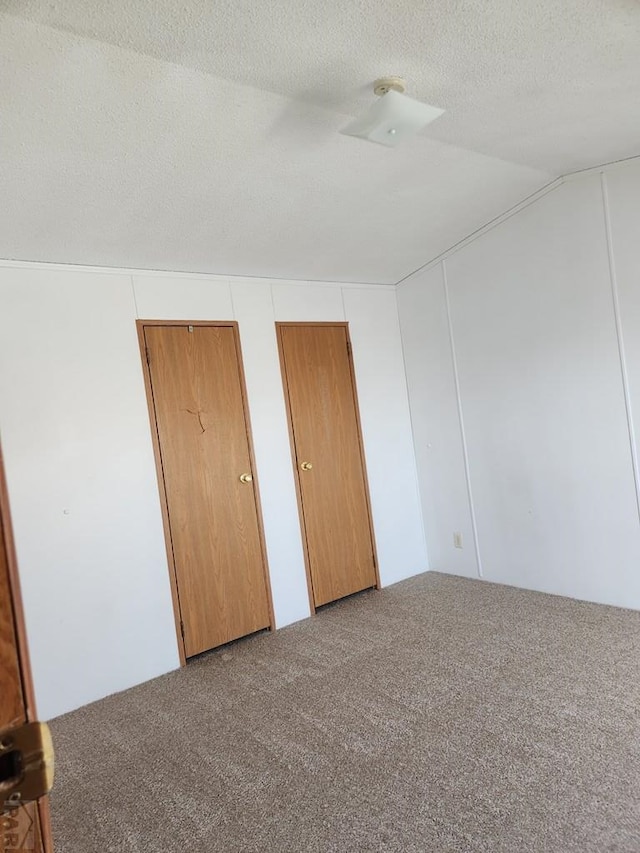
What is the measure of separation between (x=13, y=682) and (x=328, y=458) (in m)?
3.78

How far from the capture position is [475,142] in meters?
2.84

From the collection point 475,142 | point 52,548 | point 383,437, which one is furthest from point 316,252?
point 52,548

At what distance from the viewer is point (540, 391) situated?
3.86 meters

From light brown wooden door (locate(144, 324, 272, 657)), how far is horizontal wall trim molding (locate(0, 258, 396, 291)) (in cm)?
34

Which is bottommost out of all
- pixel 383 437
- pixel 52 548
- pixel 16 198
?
pixel 52 548

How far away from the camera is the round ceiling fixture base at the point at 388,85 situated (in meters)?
2.18

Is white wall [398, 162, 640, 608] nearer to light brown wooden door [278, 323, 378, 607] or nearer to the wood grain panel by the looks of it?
light brown wooden door [278, 323, 378, 607]

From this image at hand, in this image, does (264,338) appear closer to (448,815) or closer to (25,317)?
(25,317)

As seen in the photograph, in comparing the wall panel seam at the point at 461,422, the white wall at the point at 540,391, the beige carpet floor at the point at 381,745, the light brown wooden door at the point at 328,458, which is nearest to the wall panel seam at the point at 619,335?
the white wall at the point at 540,391

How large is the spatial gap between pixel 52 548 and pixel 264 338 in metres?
1.95

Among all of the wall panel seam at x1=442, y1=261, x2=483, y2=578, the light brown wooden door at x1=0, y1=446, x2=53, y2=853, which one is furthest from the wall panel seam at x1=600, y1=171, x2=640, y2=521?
the light brown wooden door at x1=0, y1=446, x2=53, y2=853

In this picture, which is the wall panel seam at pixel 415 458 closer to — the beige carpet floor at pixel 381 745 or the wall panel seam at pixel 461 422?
the wall panel seam at pixel 461 422

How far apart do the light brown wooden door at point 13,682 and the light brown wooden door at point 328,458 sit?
11.6 ft

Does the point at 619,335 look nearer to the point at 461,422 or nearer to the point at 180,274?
the point at 461,422
